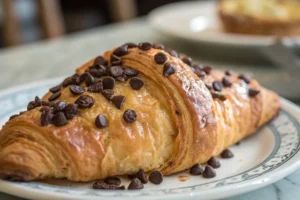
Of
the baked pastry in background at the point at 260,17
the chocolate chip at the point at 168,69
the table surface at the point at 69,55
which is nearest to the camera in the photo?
the chocolate chip at the point at 168,69

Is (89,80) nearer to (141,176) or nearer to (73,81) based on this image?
(73,81)

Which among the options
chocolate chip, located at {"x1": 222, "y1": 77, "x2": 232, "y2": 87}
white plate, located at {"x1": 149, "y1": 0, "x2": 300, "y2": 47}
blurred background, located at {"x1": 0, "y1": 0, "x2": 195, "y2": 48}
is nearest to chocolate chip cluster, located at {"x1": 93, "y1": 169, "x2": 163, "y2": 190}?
chocolate chip, located at {"x1": 222, "y1": 77, "x2": 232, "y2": 87}

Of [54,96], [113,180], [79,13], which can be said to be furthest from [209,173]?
[79,13]

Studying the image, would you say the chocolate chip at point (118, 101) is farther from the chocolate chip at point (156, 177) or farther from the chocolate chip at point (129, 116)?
the chocolate chip at point (156, 177)

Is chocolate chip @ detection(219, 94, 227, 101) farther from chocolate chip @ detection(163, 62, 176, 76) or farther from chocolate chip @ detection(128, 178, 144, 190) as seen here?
chocolate chip @ detection(128, 178, 144, 190)

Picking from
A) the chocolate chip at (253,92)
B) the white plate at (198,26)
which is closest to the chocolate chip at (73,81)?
the chocolate chip at (253,92)

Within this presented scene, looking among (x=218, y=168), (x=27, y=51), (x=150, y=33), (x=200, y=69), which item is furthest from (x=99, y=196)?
(x=150, y=33)
